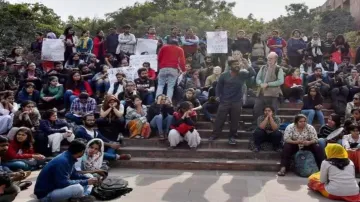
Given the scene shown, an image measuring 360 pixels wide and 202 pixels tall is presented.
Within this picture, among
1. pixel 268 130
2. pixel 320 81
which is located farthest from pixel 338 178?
pixel 320 81

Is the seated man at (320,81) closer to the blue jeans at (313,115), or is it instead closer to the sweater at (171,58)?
the blue jeans at (313,115)

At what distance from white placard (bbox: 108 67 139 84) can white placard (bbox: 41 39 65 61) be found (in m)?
2.18

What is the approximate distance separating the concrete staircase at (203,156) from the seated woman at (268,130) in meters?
0.21

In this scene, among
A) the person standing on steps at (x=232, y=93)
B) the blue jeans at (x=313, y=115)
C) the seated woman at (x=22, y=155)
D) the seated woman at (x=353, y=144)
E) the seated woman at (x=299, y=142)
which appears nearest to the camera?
the seated woman at (x=22, y=155)

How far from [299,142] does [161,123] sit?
302cm

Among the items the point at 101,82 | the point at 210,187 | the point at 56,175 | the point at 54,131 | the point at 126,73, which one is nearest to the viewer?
the point at 56,175

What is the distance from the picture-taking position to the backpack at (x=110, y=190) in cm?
607

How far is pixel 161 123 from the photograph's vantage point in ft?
29.2

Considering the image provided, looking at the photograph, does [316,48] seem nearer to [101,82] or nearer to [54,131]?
[101,82]

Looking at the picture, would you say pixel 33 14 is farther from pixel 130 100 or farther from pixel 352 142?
pixel 352 142

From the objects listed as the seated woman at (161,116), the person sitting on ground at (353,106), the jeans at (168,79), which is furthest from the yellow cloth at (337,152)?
the jeans at (168,79)

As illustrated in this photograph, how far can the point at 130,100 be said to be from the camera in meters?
9.40

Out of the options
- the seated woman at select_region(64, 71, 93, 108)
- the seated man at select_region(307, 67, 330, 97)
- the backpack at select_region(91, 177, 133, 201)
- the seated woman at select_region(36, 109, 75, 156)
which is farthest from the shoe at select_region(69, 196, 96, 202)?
the seated man at select_region(307, 67, 330, 97)

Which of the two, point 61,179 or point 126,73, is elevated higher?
point 126,73
